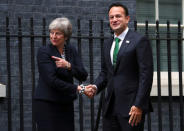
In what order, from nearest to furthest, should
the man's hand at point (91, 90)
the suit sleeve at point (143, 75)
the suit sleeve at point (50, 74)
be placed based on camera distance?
the suit sleeve at point (143, 75), the suit sleeve at point (50, 74), the man's hand at point (91, 90)

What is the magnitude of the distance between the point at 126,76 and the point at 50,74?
2.38ft

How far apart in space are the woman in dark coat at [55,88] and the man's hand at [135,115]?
2.24 feet

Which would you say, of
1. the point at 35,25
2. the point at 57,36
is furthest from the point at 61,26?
the point at 35,25

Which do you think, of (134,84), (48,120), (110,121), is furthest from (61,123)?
(134,84)

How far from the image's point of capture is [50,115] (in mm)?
4352

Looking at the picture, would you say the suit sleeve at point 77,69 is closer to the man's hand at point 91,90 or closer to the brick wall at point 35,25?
the man's hand at point 91,90

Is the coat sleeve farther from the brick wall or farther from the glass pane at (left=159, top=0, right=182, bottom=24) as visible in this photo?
the glass pane at (left=159, top=0, right=182, bottom=24)

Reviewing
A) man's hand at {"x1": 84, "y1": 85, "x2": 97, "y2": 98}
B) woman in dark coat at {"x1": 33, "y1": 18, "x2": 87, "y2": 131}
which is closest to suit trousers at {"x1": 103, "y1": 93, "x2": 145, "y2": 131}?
man's hand at {"x1": 84, "y1": 85, "x2": 97, "y2": 98}

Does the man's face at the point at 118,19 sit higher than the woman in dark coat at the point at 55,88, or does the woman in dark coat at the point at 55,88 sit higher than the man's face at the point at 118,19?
the man's face at the point at 118,19

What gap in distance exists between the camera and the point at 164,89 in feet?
24.2

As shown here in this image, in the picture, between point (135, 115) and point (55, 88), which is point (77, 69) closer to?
point (55, 88)

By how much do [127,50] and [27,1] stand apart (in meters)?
3.40

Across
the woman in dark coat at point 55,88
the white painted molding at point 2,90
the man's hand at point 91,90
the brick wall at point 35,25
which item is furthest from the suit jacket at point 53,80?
the brick wall at point 35,25

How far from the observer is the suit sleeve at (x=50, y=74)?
4.29m
